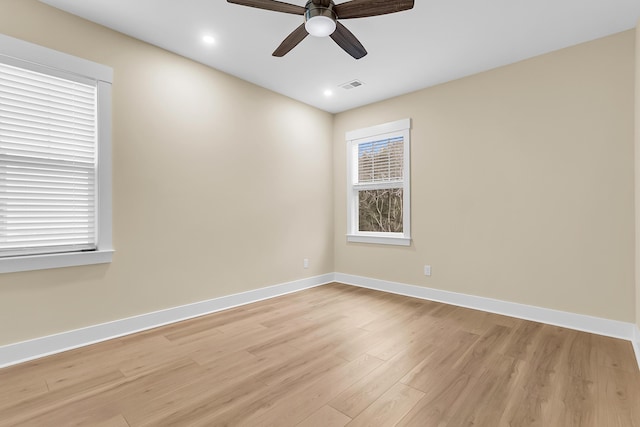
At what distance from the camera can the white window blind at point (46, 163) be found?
2211mm

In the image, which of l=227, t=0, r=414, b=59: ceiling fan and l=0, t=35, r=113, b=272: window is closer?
l=227, t=0, r=414, b=59: ceiling fan

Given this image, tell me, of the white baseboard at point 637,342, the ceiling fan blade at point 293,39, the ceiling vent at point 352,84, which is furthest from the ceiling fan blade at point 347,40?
the white baseboard at point 637,342

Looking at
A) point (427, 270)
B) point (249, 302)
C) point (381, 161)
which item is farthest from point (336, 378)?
point (381, 161)

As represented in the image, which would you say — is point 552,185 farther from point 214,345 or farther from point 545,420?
Answer: point 214,345

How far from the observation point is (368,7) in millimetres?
1990

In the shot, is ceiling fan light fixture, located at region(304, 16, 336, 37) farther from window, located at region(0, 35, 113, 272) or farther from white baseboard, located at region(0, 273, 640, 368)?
white baseboard, located at region(0, 273, 640, 368)

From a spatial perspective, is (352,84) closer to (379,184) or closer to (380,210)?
(379,184)

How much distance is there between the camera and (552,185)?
9.86 feet

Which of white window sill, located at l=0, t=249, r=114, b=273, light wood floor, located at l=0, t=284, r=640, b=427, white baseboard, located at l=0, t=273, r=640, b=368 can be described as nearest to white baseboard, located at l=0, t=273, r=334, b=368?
white baseboard, located at l=0, t=273, r=640, b=368

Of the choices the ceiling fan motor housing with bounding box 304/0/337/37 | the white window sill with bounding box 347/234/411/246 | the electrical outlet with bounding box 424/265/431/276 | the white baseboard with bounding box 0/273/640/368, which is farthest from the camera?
the white window sill with bounding box 347/234/411/246

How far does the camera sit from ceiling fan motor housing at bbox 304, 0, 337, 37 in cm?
200

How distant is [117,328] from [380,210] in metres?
3.44

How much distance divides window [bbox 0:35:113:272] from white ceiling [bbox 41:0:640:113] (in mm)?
545

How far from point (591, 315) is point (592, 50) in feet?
8.14
